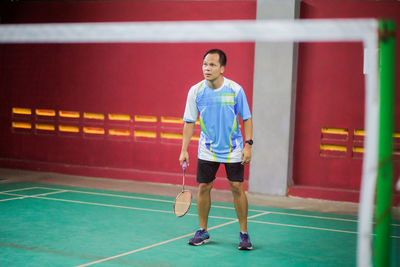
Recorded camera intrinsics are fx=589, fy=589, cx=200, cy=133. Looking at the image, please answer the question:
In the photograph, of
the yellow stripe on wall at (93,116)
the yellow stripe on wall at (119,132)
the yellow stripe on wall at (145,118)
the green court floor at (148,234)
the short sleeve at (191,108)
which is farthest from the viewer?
the yellow stripe on wall at (93,116)

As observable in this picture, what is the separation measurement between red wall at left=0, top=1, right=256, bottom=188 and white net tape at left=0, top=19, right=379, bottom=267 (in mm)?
6065

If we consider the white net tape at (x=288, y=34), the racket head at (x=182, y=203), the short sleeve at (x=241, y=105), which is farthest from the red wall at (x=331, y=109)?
the white net tape at (x=288, y=34)

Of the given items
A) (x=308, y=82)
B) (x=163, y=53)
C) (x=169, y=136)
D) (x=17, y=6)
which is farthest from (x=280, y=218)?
(x=17, y=6)

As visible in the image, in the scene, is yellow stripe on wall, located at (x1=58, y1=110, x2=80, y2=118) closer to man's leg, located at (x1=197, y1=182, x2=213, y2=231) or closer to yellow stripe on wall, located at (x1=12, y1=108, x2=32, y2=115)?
yellow stripe on wall, located at (x1=12, y1=108, x2=32, y2=115)

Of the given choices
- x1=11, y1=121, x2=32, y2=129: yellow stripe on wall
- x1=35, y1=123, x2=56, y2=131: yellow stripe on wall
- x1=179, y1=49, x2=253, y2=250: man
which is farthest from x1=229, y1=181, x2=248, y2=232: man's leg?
x1=11, y1=121, x2=32, y2=129: yellow stripe on wall

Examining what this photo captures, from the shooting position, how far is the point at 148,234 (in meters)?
6.16

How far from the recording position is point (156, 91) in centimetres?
1023

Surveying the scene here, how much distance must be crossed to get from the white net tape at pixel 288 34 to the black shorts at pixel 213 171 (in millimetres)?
2173

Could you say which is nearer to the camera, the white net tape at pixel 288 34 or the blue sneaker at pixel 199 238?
the white net tape at pixel 288 34

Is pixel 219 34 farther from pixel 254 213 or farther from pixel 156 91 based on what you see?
pixel 156 91

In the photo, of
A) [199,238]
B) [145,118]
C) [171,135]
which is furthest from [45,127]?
[199,238]

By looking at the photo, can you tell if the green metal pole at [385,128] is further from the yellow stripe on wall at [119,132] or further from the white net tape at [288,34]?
the yellow stripe on wall at [119,132]

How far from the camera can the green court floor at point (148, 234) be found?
5.18 metres

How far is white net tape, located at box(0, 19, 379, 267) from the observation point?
3.02m
